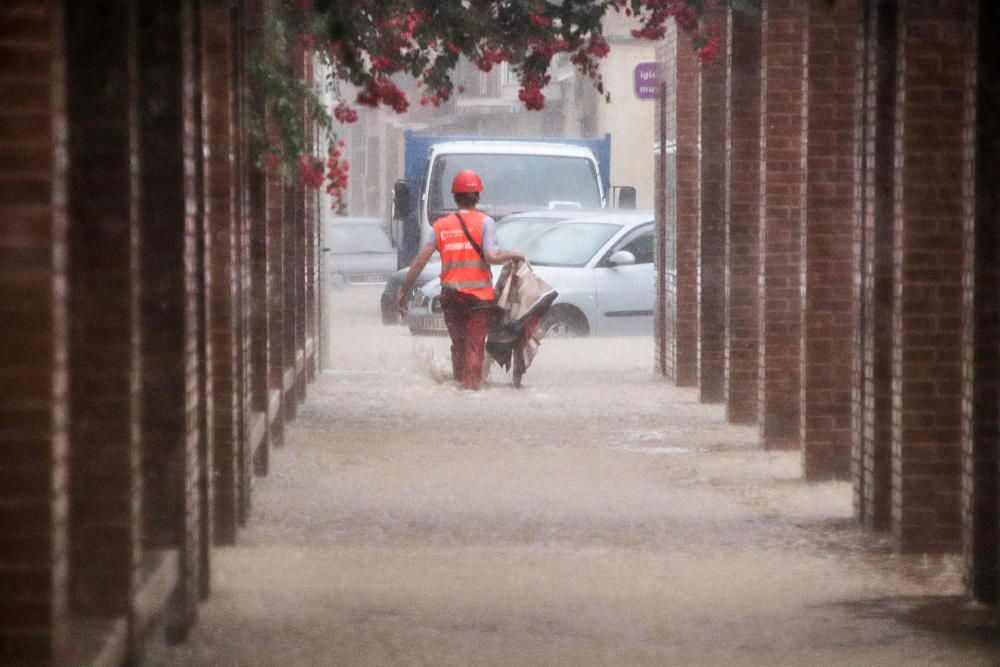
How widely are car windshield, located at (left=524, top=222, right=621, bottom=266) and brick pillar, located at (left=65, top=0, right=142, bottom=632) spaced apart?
665 inches

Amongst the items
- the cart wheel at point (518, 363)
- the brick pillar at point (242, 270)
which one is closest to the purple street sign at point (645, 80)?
the cart wheel at point (518, 363)

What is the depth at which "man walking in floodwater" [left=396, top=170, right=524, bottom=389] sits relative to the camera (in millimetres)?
16797

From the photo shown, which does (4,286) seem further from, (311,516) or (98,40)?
(311,516)

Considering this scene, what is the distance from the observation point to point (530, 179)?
26797mm

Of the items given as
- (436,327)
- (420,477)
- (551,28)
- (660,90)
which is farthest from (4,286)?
(436,327)

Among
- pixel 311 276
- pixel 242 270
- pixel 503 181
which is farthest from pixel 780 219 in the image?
pixel 503 181

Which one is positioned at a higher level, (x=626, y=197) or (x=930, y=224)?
(x=930, y=224)

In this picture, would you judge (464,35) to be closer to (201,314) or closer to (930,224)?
(930,224)

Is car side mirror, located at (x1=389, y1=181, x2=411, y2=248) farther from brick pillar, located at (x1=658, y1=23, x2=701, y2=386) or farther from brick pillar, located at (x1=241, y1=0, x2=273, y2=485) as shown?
brick pillar, located at (x1=241, y1=0, x2=273, y2=485)

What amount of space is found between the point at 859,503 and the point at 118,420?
4785mm

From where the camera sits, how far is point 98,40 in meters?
5.87

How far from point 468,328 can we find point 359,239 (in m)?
21.7

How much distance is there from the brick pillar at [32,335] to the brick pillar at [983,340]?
13.5 ft

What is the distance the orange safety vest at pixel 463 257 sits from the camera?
55.2 feet
